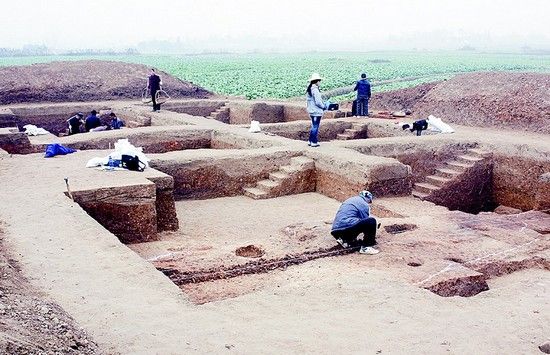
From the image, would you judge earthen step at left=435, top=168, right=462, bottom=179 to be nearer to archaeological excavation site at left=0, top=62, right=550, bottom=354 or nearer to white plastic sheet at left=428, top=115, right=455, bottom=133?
archaeological excavation site at left=0, top=62, right=550, bottom=354

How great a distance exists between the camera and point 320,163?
36.9 feet

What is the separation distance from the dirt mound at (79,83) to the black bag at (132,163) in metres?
12.2

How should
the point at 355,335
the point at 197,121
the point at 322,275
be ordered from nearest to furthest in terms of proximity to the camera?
1. the point at 355,335
2. the point at 322,275
3. the point at 197,121

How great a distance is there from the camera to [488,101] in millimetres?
17500

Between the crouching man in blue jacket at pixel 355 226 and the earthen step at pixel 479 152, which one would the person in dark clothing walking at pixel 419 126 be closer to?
the earthen step at pixel 479 152

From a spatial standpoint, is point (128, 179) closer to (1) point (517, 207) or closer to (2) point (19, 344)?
(2) point (19, 344)

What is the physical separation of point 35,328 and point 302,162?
805 cm

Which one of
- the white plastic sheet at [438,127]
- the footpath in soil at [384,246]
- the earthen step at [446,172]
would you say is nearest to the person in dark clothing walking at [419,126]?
the white plastic sheet at [438,127]

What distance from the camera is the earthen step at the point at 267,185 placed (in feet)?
35.6

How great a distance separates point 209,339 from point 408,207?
615 centimetres

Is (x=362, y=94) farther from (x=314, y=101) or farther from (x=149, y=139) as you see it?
(x=149, y=139)

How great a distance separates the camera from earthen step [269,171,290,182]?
36.0 ft

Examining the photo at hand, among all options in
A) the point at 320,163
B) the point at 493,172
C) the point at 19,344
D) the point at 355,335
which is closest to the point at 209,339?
the point at 355,335

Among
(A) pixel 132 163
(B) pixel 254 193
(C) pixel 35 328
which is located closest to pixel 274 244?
(A) pixel 132 163
